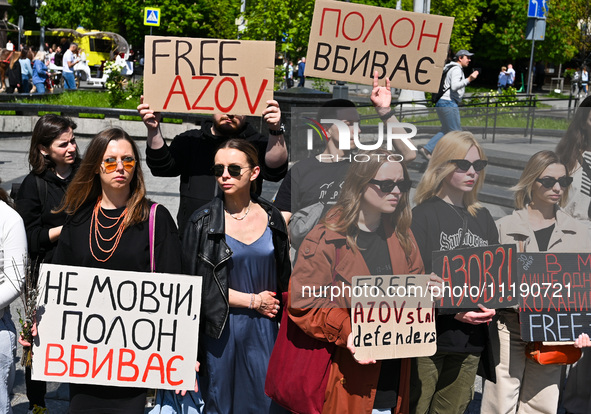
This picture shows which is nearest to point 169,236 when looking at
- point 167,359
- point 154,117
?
point 167,359

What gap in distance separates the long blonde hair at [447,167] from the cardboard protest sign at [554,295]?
0.45 meters

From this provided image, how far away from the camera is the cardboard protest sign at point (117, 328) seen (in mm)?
3885

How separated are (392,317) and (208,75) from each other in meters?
1.81

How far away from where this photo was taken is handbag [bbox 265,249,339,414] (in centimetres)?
389

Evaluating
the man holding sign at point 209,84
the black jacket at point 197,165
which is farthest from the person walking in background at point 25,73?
the man holding sign at point 209,84

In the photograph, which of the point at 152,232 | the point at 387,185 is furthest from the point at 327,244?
the point at 152,232

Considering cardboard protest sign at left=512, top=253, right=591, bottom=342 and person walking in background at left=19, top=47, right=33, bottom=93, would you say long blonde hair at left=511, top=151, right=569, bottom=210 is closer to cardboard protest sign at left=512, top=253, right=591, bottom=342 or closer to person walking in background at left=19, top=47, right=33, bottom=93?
cardboard protest sign at left=512, top=253, right=591, bottom=342

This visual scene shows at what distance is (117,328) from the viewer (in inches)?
155

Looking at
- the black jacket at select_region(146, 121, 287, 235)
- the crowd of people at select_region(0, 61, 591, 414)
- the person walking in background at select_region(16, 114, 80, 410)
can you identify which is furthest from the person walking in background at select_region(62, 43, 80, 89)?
the crowd of people at select_region(0, 61, 591, 414)

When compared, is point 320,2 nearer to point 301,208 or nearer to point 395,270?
point 301,208

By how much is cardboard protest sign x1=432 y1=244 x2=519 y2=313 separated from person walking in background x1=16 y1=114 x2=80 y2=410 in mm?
2219

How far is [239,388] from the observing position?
13.5 feet

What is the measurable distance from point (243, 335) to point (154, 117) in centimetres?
140

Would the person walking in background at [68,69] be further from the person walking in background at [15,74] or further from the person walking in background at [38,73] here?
the person walking in background at [15,74]
